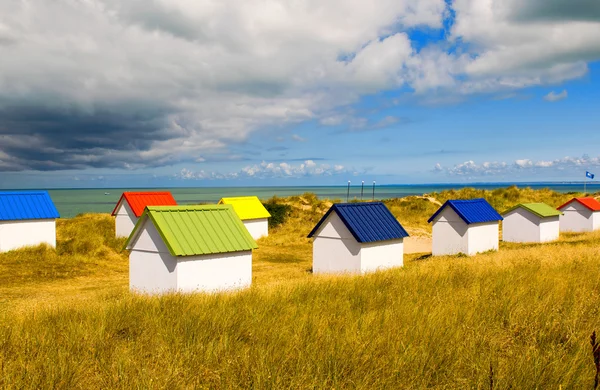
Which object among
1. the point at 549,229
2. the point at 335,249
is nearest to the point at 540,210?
the point at 549,229

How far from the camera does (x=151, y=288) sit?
51.4 feet

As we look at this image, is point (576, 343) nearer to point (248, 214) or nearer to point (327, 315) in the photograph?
point (327, 315)

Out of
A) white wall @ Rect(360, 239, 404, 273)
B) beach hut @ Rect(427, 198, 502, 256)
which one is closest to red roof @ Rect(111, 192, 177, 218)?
white wall @ Rect(360, 239, 404, 273)

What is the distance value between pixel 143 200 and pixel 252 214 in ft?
27.8

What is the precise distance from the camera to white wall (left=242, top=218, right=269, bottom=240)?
121ft

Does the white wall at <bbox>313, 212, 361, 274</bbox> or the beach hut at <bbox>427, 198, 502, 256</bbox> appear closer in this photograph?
the white wall at <bbox>313, 212, 361, 274</bbox>

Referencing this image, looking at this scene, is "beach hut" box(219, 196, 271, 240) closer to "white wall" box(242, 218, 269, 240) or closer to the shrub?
"white wall" box(242, 218, 269, 240)

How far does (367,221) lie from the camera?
2102 cm

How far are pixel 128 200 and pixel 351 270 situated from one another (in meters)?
18.9

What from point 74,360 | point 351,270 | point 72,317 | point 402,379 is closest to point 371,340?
point 402,379

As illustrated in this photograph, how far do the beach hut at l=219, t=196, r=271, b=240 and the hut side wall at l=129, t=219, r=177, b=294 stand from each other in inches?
780

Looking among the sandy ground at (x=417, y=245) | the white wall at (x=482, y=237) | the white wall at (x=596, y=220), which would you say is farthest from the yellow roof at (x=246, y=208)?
the white wall at (x=596, y=220)

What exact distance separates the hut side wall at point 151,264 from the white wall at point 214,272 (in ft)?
1.03

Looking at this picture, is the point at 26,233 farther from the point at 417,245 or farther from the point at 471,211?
the point at 417,245
